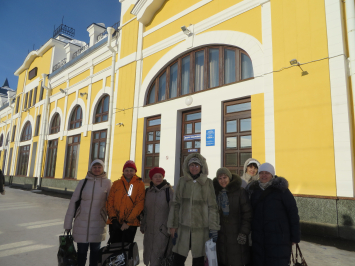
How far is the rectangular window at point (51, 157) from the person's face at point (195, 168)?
15157 millimetres

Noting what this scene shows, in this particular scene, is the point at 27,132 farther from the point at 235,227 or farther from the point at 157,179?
the point at 235,227

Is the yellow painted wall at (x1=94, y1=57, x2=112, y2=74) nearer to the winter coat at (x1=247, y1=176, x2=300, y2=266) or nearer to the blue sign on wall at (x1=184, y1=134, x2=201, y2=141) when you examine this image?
the blue sign on wall at (x1=184, y1=134, x2=201, y2=141)

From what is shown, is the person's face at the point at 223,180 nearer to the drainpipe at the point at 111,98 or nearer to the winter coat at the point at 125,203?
the winter coat at the point at 125,203

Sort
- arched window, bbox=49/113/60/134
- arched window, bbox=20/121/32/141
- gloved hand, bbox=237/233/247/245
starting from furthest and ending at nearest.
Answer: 1. arched window, bbox=20/121/32/141
2. arched window, bbox=49/113/60/134
3. gloved hand, bbox=237/233/247/245

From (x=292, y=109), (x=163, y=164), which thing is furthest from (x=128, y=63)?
(x=292, y=109)

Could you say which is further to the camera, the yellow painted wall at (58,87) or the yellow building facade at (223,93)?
the yellow painted wall at (58,87)

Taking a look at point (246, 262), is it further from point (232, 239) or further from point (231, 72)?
point (231, 72)

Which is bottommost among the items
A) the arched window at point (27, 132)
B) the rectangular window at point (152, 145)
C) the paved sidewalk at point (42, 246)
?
the paved sidewalk at point (42, 246)

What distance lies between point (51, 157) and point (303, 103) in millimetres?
15687

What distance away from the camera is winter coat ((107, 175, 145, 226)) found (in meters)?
3.29

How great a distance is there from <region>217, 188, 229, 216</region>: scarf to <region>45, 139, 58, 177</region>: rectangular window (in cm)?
1540

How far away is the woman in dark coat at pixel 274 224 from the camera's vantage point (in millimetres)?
2656

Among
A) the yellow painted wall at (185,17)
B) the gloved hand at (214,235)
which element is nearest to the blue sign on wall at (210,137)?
the yellow painted wall at (185,17)

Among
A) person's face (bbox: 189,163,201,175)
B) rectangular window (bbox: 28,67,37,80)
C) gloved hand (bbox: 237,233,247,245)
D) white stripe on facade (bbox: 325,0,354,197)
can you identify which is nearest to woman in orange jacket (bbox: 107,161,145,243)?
person's face (bbox: 189,163,201,175)
